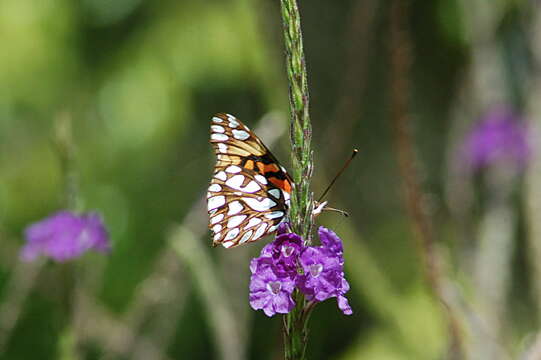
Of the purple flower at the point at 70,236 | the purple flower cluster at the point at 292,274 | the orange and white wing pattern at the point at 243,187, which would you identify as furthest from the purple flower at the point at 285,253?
the purple flower at the point at 70,236

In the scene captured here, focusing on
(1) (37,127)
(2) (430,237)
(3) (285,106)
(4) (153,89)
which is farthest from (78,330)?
(1) (37,127)

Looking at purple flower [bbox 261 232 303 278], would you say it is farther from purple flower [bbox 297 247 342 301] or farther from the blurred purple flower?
the blurred purple flower

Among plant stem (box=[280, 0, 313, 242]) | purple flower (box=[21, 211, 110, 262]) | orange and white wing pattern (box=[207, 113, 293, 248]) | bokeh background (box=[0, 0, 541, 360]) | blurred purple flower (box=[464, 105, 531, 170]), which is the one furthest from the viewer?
blurred purple flower (box=[464, 105, 531, 170])

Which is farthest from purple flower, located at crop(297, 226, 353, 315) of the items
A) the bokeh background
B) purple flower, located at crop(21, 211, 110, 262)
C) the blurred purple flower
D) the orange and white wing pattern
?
the blurred purple flower

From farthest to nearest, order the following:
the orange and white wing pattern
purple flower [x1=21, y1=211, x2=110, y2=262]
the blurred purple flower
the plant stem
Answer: the blurred purple flower < purple flower [x1=21, y1=211, x2=110, y2=262] < the orange and white wing pattern < the plant stem

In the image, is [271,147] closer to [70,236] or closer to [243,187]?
[70,236]

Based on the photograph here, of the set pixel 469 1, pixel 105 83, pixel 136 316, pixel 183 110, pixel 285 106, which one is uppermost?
pixel 105 83

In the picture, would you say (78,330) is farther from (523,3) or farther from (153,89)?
(523,3)
